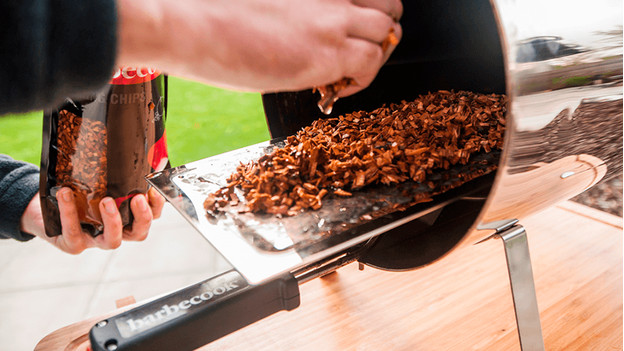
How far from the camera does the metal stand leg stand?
0.77 m

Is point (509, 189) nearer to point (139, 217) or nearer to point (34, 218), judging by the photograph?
point (139, 217)

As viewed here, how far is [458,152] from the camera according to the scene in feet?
2.78

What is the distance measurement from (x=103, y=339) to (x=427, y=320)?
73 cm

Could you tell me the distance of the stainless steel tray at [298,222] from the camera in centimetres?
61

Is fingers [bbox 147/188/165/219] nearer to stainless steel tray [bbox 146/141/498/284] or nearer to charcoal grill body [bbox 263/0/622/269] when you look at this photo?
stainless steel tray [bbox 146/141/498/284]

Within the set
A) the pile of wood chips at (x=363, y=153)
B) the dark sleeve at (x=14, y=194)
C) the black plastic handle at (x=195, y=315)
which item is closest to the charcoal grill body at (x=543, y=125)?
the pile of wood chips at (x=363, y=153)

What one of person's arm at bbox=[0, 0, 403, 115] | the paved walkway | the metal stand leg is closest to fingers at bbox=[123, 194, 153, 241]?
person's arm at bbox=[0, 0, 403, 115]

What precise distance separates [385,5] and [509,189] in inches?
11.8

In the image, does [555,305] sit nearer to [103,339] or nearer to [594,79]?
[594,79]

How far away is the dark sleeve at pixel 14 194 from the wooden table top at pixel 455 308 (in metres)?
0.26

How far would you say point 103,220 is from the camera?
37.3 inches

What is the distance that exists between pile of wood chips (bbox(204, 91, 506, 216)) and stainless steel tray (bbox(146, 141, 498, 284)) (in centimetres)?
2

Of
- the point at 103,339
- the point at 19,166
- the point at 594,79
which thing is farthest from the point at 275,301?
the point at 19,166

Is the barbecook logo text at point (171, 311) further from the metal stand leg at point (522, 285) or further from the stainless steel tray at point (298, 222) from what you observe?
the metal stand leg at point (522, 285)
